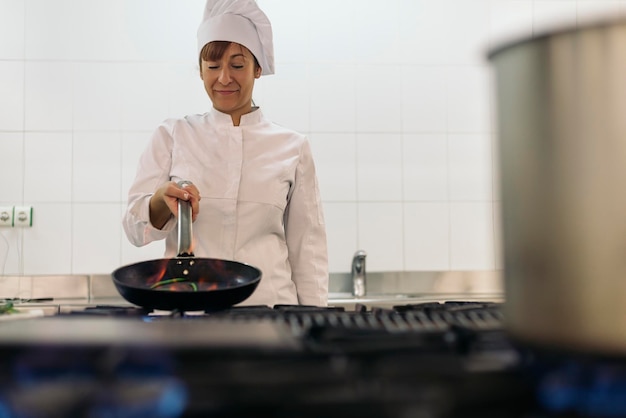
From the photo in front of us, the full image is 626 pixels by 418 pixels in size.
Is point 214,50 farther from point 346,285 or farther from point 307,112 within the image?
point 346,285

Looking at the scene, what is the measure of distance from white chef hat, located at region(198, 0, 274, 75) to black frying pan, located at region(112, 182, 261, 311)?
0.61m

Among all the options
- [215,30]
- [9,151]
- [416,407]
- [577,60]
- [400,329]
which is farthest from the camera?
[9,151]

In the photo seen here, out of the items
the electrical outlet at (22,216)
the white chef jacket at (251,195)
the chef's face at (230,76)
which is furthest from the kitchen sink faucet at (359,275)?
the electrical outlet at (22,216)

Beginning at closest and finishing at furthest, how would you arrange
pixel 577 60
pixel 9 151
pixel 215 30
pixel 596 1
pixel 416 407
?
pixel 416 407
pixel 577 60
pixel 215 30
pixel 9 151
pixel 596 1

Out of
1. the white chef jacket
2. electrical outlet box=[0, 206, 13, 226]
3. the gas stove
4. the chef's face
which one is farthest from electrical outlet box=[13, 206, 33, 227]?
the gas stove

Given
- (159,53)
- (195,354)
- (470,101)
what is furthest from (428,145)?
(195,354)

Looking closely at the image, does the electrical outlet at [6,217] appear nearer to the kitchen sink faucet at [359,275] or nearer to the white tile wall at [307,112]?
the white tile wall at [307,112]

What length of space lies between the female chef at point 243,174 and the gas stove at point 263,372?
1003mm

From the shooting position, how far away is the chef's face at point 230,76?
1.47 m

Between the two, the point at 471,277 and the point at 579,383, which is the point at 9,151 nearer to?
the point at 471,277

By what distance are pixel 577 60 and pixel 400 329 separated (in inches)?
9.2

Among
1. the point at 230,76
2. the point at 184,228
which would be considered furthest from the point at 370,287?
the point at 184,228

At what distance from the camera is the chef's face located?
57.7 inches

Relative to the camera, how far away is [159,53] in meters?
2.38
